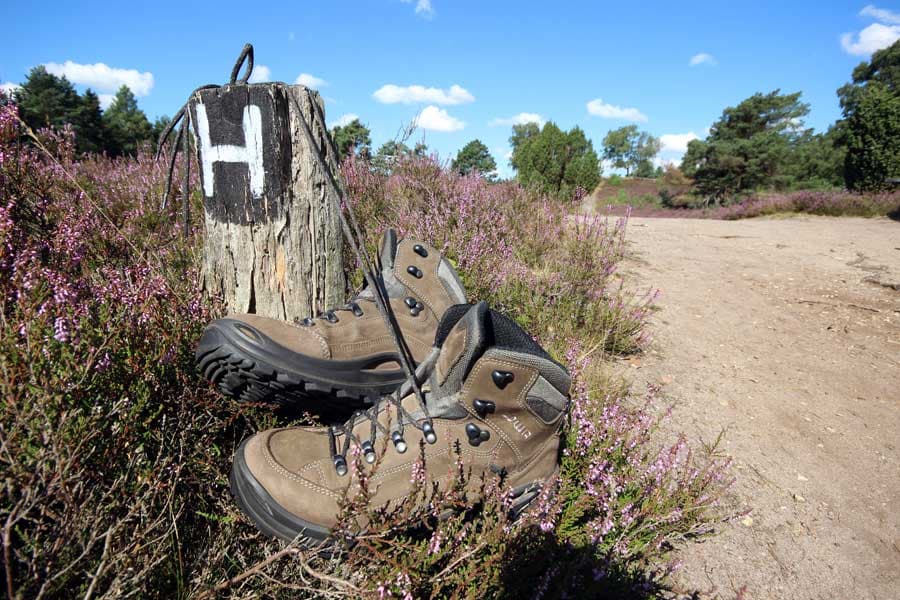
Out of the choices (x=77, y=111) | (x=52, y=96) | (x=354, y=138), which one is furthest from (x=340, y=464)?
(x=52, y=96)

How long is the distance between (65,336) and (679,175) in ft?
137

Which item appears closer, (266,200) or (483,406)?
(483,406)

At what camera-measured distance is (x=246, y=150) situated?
1.91 metres

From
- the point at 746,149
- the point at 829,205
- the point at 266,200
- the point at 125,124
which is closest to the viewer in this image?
the point at 266,200

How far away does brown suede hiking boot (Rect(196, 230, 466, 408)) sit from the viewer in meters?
1.58

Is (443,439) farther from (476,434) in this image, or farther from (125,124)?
(125,124)

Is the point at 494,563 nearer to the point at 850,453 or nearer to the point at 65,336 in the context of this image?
the point at 65,336

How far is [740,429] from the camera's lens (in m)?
2.58

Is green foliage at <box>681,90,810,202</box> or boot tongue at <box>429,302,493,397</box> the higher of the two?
green foliage at <box>681,90,810,202</box>

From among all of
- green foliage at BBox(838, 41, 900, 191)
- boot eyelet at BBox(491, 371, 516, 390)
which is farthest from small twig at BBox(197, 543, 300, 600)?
green foliage at BBox(838, 41, 900, 191)

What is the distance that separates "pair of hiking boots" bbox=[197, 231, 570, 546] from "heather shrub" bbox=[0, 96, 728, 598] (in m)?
0.10

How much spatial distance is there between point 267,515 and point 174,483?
28 centimetres

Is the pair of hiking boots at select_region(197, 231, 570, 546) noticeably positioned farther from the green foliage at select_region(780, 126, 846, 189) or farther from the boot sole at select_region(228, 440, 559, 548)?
the green foliage at select_region(780, 126, 846, 189)

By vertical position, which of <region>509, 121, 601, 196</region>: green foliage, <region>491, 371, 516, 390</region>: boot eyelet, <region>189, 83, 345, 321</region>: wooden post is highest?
<region>509, 121, 601, 196</region>: green foliage
